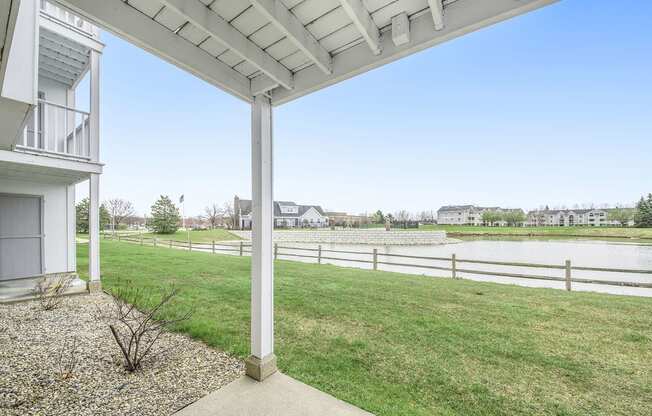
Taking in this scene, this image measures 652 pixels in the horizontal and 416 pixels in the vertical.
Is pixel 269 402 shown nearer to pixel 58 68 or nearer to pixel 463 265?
pixel 58 68

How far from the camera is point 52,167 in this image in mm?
4621

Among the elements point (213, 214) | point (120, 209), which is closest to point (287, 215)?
point (213, 214)

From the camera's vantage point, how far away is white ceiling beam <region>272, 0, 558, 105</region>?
1355 mm

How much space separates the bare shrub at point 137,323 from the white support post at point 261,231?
3.02 feet

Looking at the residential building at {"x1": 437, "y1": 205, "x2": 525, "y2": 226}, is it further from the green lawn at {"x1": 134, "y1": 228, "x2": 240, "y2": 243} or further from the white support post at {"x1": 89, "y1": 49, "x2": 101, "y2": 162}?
the white support post at {"x1": 89, "y1": 49, "x2": 101, "y2": 162}

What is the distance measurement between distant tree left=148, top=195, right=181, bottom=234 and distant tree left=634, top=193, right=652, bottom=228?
173ft

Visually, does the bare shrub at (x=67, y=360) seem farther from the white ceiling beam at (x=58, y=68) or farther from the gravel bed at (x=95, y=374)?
the white ceiling beam at (x=58, y=68)

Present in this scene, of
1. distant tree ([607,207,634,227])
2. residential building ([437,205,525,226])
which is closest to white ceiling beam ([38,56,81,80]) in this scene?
distant tree ([607,207,634,227])

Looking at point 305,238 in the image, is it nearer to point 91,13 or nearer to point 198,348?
point 198,348

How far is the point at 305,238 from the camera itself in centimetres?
2750

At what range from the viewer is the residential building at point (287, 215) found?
4312 cm

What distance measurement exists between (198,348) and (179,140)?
82.0ft

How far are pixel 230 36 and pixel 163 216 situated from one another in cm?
3457

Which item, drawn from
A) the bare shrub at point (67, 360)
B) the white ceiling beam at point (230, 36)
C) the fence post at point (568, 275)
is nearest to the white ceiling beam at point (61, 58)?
the bare shrub at point (67, 360)
